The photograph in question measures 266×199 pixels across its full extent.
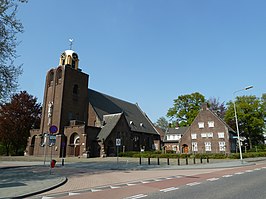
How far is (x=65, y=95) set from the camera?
44344 mm

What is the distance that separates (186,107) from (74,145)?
32.2m

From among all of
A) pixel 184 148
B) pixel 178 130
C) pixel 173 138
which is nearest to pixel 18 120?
pixel 184 148

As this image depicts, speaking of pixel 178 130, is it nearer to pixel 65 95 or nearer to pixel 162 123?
pixel 65 95

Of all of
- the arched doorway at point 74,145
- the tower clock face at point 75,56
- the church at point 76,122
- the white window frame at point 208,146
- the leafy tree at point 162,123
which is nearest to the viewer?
the church at point 76,122

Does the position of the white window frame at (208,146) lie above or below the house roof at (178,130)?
below

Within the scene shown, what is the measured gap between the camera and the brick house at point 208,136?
150 ft

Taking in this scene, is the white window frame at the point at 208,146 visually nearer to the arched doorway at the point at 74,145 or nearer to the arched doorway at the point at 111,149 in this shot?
the arched doorway at the point at 111,149

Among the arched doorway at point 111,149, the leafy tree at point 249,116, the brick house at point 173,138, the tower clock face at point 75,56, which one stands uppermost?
the tower clock face at point 75,56

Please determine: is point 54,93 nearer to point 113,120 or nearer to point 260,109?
point 113,120

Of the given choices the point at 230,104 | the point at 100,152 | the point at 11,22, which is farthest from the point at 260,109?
the point at 11,22

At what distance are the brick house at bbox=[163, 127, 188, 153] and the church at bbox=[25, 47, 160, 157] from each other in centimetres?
1054

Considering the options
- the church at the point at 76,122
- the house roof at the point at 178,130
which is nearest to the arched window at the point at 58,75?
the church at the point at 76,122

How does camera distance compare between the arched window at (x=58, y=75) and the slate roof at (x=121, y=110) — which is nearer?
the arched window at (x=58, y=75)

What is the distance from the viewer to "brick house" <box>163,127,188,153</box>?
59688 millimetres
